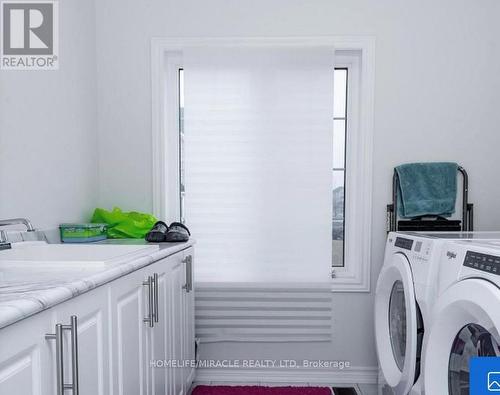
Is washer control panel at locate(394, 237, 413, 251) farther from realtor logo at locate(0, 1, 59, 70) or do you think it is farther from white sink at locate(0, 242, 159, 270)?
realtor logo at locate(0, 1, 59, 70)

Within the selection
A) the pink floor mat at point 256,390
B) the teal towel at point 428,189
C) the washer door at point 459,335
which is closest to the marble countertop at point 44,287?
the washer door at point 459,335

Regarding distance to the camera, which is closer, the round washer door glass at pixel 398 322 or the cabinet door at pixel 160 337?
the cabinet door at pixel 160 337

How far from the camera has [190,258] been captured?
201cm

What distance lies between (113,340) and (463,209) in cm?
208

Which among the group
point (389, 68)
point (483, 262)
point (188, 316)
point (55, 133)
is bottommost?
point (188, 316)

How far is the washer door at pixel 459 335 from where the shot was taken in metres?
1.05

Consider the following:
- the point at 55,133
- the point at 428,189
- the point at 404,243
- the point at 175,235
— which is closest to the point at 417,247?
the point at 404,243

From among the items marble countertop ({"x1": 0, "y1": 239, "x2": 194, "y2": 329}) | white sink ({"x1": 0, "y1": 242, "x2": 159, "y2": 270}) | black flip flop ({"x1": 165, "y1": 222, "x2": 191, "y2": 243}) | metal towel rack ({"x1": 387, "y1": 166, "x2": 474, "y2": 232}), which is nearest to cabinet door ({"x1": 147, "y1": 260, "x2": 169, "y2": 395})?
white sink ({"x1": 0, "y1": 242, "x2": 159, "y2": 270})

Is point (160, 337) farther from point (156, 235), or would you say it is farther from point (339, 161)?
point (339, 161)

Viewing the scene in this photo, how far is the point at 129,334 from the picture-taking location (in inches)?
48.2

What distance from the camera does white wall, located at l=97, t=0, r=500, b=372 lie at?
2248 millimetres

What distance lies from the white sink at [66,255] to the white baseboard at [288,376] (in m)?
1.25

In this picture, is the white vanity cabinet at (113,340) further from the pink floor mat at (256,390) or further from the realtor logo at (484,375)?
the realtor logo at (484,375)

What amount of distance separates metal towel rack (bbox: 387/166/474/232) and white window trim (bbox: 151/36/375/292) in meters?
0.13
